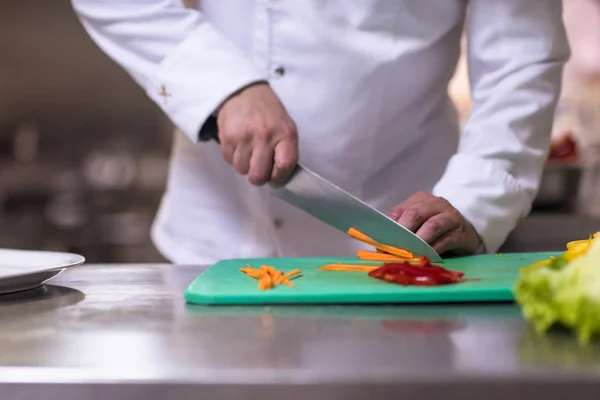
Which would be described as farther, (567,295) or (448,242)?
(448,242)

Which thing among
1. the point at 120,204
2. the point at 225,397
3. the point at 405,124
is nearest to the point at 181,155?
the point at 405,124

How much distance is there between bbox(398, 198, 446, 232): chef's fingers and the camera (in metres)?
0.94

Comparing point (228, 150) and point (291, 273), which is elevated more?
point (228, 150)

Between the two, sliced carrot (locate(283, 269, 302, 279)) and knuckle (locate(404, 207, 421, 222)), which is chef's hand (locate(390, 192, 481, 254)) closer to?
knuckle (locate(404, 207, 421, 222))

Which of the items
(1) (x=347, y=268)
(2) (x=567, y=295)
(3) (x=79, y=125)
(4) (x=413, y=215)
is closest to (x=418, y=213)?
(4) (x=413, y=215)

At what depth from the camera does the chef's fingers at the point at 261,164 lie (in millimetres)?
927

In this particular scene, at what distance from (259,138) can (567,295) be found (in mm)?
478

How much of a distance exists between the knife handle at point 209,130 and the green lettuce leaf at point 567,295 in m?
0.59

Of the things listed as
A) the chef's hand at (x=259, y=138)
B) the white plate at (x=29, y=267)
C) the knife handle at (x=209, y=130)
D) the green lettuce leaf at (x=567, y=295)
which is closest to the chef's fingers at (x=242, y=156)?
the chef's hand at (x=259, y=138)

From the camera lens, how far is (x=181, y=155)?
1.31 m

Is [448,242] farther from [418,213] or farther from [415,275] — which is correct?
[415,275]

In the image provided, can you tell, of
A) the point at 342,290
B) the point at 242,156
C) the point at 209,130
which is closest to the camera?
the point at 342,290

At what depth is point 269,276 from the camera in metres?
0.78

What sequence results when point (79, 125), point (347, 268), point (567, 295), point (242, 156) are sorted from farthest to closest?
point (79, 125)
point (242, 156)
point (347, 268)
point (567, 295)
